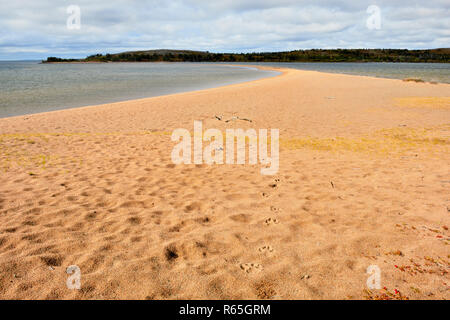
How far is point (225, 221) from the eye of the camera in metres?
4.52

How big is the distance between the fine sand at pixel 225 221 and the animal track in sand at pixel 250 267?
0.02m

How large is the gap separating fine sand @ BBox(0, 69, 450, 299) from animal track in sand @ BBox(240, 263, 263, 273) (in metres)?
0.02

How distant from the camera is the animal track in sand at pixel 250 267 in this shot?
338 cm

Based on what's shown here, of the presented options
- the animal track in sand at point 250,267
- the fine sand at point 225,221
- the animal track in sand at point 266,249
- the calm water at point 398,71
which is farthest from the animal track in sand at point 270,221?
the calm water at point 398,71

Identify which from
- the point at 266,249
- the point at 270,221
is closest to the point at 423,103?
the point at 270,221

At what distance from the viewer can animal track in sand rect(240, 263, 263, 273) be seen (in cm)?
338

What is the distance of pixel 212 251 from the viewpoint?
376cm

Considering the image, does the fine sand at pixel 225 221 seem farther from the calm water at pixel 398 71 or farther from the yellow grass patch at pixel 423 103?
the calm water at pixel 398 71

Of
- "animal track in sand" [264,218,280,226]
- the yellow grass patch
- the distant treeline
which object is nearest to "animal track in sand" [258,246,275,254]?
"animal track in sand" [264,218,280,226]

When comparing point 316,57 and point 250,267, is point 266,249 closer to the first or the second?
point 250,267

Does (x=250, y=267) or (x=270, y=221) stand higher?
(x=270, y=221)

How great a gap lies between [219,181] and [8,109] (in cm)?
1800

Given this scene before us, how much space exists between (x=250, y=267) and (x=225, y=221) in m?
1.17
